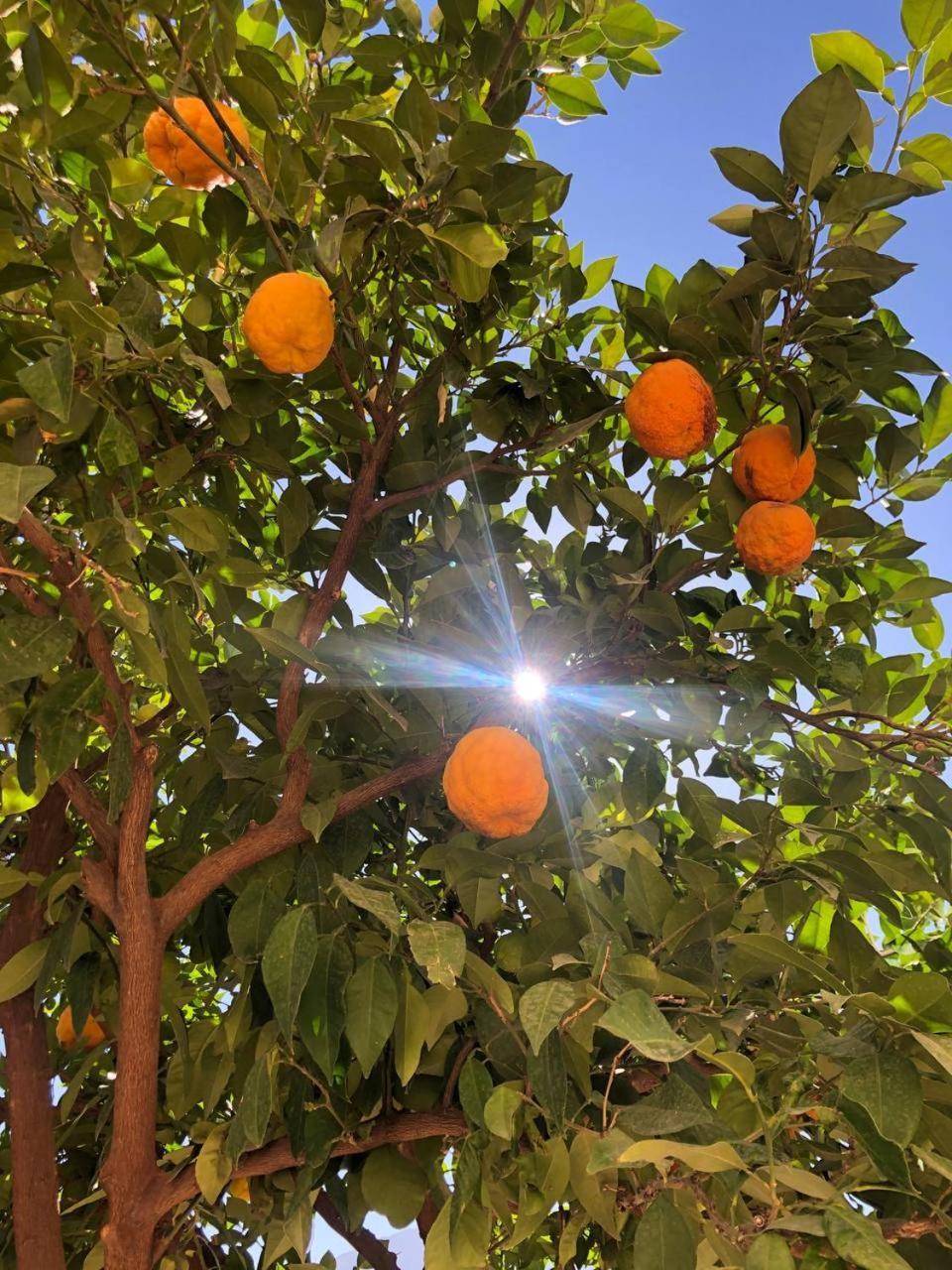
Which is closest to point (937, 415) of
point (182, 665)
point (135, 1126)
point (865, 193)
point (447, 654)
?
point (865, 193)

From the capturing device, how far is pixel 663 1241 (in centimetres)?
99

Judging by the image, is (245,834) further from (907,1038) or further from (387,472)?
(907,1038)

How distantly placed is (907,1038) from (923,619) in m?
1.01

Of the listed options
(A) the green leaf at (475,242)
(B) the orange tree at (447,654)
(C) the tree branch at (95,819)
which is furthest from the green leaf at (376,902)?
(A) the green leaf at (475,242)

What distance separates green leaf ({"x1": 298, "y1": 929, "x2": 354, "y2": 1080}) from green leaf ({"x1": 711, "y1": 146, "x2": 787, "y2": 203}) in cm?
101

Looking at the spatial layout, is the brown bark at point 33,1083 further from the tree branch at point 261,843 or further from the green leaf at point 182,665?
the green leaf at point 182,665

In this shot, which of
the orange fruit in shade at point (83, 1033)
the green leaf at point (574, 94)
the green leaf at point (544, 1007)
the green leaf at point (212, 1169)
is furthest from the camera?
the orange fruit in shade at point (83, 1033)

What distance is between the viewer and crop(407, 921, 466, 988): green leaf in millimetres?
997

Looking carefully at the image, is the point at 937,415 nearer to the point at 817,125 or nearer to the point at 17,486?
the point at 817,125

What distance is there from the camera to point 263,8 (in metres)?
1.82

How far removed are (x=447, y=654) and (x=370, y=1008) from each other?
1.75 ft

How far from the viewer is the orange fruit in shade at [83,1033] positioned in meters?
1.99

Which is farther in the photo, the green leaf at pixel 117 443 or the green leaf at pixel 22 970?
the green leaf at pixel 22 970

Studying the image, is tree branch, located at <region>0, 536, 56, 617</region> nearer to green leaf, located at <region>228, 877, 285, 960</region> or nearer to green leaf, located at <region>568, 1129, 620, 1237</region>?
green leaf, located at <region>228, 877, 285, 960</region>
